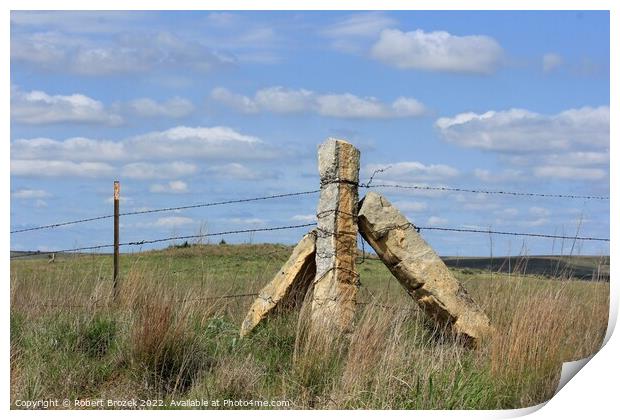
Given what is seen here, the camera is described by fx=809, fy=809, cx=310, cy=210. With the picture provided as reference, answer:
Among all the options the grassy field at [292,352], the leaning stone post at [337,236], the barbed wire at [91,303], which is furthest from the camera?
the barbed wire at [91,303]

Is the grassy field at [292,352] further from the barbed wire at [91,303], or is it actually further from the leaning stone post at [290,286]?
the leaning stone post at [290,286]

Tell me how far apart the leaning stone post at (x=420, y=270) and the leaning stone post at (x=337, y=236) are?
25cm

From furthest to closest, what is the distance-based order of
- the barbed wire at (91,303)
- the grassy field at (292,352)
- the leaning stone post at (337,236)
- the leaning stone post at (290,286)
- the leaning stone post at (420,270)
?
the barbed wire at (91,303) < the leaning stone post at (290,286) < the leaning stone post at (420,270) < the leaning stone post at (337,236) < the grassy field at (292,352)

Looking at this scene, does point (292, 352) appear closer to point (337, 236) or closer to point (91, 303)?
point (337, 236)

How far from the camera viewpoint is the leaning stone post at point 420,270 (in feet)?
28.2

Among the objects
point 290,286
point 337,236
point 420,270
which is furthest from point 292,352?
point 420,270

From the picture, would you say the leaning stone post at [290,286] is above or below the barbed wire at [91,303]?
above

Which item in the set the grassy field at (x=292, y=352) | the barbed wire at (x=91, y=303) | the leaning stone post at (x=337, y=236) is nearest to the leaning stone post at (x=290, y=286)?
the grassy field at (x=292, y=352)

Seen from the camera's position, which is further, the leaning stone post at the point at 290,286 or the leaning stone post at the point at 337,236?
the leaning stone post at the point at 290,286

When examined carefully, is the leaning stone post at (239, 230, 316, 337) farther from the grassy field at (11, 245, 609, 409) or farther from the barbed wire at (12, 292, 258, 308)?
the barbed wire at (12, 292, 258, 308)

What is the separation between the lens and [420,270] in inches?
339
